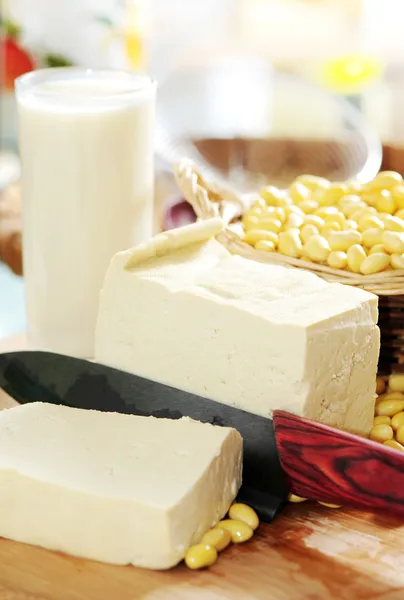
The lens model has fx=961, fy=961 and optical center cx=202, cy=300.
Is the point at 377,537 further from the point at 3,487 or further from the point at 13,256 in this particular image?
the point at 13,256

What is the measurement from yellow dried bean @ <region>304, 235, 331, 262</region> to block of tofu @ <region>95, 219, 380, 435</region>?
97 millimetres

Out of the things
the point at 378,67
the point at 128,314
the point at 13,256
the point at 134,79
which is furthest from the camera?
the point at 378,67

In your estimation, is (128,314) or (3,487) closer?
(3,487)

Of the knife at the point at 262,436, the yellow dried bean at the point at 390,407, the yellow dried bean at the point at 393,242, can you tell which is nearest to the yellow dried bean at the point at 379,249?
the yellow dried bean at the point at 393,242

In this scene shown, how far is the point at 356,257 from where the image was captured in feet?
4.38

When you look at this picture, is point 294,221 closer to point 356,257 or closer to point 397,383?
point 356,257

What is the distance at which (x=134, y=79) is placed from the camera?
1541mm

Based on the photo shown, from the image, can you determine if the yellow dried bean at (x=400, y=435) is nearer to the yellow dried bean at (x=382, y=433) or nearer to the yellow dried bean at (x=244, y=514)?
the yellow dried bean at (x=382, y=433)

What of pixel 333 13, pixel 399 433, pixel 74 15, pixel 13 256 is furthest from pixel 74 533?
pixel 74 15

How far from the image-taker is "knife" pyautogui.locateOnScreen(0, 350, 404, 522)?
1.04 m

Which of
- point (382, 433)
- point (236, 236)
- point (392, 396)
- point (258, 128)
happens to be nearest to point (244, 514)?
point (382, 433)

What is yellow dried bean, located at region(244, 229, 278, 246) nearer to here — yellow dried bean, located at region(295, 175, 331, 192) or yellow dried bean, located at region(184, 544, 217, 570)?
yellow dried bean, located at region(295, 175, 331, 192)

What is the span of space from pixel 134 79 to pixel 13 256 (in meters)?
0.64

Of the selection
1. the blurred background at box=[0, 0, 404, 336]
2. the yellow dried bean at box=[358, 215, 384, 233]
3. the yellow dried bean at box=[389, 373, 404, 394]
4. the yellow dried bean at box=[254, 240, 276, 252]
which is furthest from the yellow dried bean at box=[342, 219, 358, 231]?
the blurred background at box=[0, 0, 404, 336]
